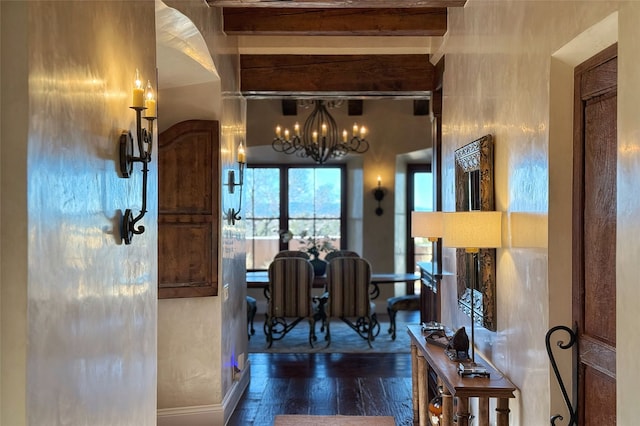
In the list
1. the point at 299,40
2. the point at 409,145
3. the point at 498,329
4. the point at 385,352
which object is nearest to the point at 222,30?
the point at 299,40

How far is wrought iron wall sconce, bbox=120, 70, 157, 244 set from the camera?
213 centimetres

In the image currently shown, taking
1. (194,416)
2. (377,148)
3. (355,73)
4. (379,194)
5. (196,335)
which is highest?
(355,73)

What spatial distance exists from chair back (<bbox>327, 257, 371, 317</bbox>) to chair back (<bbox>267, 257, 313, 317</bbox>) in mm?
251

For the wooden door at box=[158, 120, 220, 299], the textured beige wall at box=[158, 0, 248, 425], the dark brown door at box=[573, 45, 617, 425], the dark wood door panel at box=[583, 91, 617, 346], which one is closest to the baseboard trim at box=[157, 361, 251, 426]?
the textured beige wall at box=[158, 0, 248, 425]

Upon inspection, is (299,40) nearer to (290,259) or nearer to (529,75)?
(290,259)

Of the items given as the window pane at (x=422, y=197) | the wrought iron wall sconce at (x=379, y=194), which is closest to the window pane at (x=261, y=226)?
the wrought iron wall sconce at (x=379, y=194)

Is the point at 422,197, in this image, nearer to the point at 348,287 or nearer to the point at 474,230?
the point at 348,287

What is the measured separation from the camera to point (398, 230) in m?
9.11

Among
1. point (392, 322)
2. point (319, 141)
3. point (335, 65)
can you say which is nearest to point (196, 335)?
point (335, 65)

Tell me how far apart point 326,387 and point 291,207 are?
14.7 ft

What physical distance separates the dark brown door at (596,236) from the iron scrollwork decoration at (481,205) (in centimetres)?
83

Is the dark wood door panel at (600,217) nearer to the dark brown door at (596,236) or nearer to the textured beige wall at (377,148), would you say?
the dark brown door at (596,236)

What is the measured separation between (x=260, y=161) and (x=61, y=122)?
772cm

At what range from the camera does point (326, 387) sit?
521 centimetres
